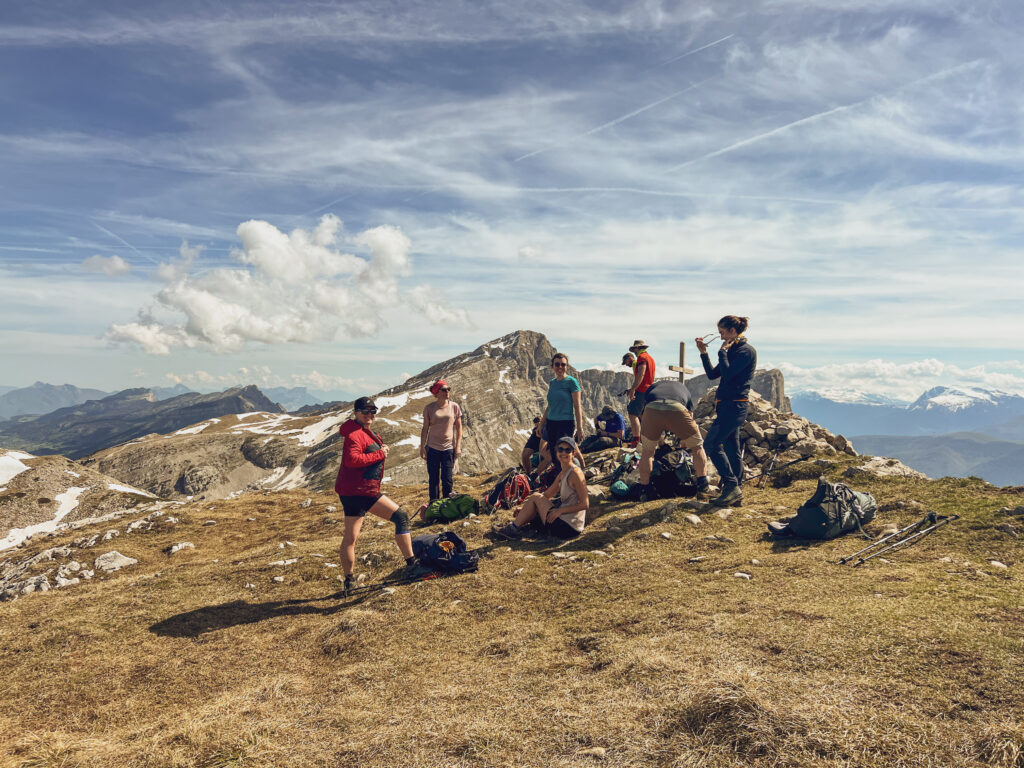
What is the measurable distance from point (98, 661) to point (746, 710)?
937 cm

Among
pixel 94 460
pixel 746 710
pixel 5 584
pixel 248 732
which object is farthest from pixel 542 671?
pixel 94 460

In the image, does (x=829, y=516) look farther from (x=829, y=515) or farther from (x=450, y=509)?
(x=450, y=509)

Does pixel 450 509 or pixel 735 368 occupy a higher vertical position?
pixel 735 368

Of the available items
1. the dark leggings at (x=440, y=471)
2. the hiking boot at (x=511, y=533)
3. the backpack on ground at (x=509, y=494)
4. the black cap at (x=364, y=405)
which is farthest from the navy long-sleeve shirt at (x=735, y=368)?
the dark leggings at (x=440, y=471)

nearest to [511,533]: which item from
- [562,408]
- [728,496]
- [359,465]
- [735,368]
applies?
[562,408]

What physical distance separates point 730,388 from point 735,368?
0.51 meters

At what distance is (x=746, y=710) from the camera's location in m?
4.43

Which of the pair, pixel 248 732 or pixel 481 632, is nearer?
A: pixel 248 732

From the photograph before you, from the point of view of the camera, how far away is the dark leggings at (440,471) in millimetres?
15750

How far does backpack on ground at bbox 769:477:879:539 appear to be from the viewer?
33.1 ft

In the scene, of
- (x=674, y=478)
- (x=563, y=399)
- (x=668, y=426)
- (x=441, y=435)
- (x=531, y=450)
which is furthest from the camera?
(x=531, y=450)

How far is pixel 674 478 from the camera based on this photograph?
1377 cm

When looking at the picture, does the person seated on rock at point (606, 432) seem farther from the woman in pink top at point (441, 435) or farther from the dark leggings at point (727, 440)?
the dark leggings at point (727, 440)

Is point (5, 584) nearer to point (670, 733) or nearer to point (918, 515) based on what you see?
point (670, 733)
